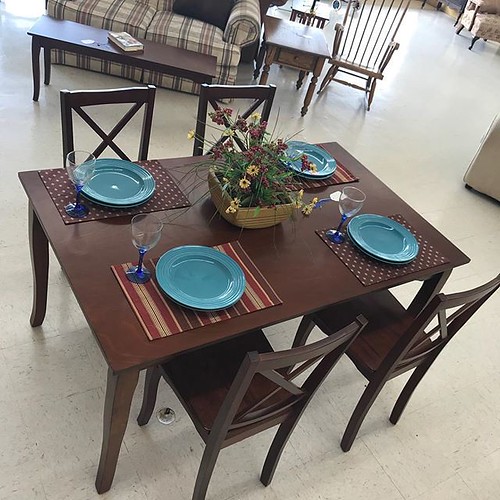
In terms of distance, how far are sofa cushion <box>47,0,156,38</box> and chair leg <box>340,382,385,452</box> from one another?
10.3 feet

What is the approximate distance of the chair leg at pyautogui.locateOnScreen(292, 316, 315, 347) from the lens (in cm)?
199

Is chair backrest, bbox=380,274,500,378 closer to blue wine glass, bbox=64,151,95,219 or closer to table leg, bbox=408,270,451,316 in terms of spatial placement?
table leg, bbox=408,270,451,316

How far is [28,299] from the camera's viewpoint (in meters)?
2.14

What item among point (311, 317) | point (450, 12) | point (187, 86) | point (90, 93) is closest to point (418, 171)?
point (187, 86)

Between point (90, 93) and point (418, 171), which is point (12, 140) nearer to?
point (90, 93)

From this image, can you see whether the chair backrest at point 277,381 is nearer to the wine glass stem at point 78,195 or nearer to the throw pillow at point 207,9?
the wine glass stem at point 78,195

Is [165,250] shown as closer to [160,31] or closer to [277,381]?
[277,381]

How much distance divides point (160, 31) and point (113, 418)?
321cm

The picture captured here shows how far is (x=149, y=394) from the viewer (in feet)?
5.70

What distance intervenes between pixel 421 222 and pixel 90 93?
132 centimetres

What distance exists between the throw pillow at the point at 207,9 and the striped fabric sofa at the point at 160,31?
145 millimetres

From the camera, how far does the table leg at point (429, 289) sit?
1.88 meters

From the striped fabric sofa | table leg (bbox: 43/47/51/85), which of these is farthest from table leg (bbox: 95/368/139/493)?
the striped fabric sofa

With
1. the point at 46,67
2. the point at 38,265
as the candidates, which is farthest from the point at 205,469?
the point at 46,67
